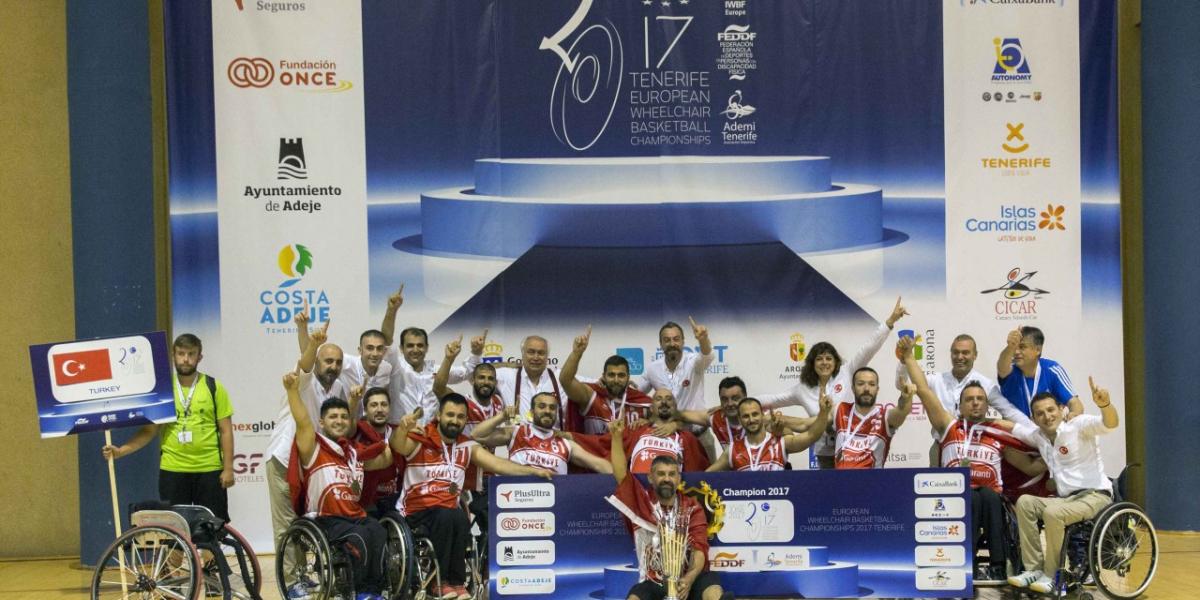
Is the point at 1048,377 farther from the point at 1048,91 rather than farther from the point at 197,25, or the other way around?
the point at 197,25

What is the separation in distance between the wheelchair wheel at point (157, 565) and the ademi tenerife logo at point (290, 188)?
3.48m

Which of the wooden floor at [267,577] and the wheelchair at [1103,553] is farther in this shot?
the wooden floor at [267,577]

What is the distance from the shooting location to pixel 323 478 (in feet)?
25.5

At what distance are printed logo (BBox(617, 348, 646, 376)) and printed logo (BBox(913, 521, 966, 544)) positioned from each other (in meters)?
3.16

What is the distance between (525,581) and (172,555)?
2.07 metres

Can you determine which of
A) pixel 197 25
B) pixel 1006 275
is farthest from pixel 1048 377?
pixel 197 25

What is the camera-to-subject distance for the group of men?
7.81m

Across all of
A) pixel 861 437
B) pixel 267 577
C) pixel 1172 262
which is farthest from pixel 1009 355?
pixel 267 577

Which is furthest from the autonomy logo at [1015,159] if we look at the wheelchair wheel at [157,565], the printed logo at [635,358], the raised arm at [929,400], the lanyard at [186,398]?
the wheelchair wheel at [157,565]

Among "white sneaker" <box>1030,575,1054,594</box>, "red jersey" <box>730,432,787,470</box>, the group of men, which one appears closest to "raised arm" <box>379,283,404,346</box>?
the group of men

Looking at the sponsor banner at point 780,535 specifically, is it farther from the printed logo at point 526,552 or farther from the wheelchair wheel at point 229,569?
the wheelchair wheel at point 229,569

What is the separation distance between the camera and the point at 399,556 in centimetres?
759

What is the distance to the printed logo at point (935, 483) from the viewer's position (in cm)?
782

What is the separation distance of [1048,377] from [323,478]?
509cm
